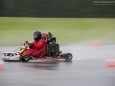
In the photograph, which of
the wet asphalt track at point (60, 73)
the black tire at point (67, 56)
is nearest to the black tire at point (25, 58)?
the wet asphalt track at point (60, 73)

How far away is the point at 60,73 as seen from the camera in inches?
373

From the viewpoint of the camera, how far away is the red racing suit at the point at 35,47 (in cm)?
1103

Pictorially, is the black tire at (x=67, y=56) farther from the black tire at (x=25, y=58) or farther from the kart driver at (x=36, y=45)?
the black tire at (x=25, y=58)

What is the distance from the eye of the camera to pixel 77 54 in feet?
41.3
